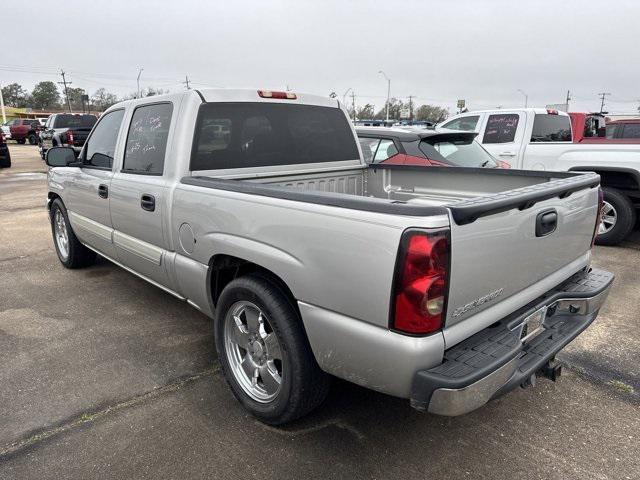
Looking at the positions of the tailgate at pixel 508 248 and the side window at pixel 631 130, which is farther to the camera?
the side window at pixel 631 130

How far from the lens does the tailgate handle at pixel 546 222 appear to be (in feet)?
7.78

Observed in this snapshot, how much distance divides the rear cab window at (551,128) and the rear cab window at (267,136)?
545 cm

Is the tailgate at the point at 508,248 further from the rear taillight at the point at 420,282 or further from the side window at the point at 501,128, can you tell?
the side window at the point at 501,128

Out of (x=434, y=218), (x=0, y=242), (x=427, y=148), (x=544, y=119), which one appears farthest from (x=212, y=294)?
(x=544, y=119)

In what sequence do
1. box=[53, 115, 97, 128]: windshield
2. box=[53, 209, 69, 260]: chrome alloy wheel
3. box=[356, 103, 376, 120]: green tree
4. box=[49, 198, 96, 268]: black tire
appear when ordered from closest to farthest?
box=[49, 198, 96, 268]: black tire → box=[53, 209, 69, 260]: chrome alloy wheel → box=[53, 115, 97, 128]: windshield → box=[356, 103, 376, 120]: green tree

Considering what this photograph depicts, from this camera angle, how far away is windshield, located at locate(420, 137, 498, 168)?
6312mm

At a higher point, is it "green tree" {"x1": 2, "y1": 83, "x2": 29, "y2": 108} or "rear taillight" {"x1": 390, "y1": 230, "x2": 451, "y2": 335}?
"green tree" {"x1": 2, "y1": 83, "x2": 29, "y2": 108}

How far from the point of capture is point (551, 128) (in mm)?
8703

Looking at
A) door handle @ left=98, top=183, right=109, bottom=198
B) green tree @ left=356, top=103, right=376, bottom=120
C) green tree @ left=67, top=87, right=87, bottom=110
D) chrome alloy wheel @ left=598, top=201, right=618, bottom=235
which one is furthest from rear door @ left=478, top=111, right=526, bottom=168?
green tree @ left=67, top=87, right=87, bottom=110

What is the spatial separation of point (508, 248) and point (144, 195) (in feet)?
8.25

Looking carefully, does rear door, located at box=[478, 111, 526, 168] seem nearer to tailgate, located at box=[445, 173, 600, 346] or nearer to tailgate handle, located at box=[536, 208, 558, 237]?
tailgate, located at box=[445, 173, 600, 346]

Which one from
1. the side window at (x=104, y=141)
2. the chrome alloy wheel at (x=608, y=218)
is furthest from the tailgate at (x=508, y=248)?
the chrome alloy wheel at (x=608, y=218)

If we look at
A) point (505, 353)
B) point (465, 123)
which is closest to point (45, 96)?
point (465, 123)

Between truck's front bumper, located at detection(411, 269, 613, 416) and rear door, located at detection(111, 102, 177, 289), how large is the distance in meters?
2.14
